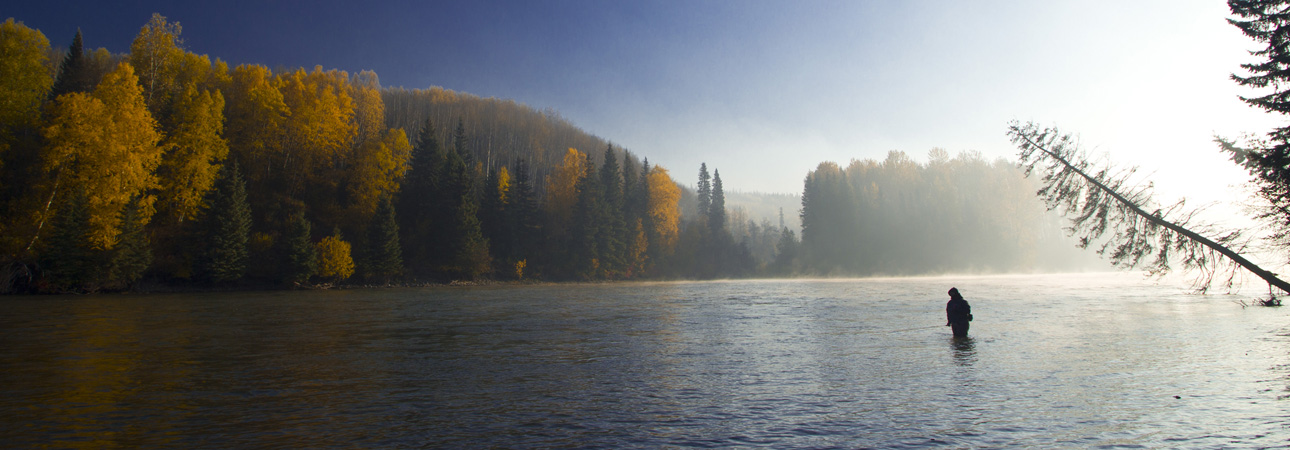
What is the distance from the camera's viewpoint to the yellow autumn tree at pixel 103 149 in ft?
122

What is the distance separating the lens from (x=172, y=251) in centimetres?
4462

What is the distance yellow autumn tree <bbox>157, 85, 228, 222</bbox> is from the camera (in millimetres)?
45719

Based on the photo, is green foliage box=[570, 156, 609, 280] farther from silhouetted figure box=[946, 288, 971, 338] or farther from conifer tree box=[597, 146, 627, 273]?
silhouetted figure box=[946, 288, 971, 338]

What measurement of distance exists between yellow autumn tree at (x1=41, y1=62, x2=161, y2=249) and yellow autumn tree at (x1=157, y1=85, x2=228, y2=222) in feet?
14.0

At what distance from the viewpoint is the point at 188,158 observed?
152 ft

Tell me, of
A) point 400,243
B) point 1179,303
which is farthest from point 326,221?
point 1179,303

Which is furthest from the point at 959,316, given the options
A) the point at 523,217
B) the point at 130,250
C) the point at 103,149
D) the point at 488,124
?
the point at 488,124

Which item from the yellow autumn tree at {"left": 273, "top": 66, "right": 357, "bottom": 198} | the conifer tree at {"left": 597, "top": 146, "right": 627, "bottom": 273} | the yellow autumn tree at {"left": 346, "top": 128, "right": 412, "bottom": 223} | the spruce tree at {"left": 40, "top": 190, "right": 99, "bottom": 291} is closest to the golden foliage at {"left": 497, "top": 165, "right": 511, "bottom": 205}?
the conifer tree at {"left": 597, "top": 146, "right": 627, "bottom": 273}

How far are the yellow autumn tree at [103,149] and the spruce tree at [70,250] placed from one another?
55 cm

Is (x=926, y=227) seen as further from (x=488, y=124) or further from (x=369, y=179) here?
(x=369, y=179)

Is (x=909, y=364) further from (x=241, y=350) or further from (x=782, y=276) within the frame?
(x=782, y=276)

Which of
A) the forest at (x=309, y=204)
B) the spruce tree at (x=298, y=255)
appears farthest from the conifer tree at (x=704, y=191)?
the spruce tree at (x=298, y=255)

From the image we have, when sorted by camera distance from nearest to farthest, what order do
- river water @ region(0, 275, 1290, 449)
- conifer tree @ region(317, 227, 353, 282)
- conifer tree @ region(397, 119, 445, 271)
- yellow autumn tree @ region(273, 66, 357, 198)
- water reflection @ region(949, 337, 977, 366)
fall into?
river water @ region(0, 275, 1290, 449), water reflection @ region(949, 337, 977, 366), conifer tree @ region(317, 227, 353, 282), yellow autumn tree @ region(273, 66, 357, 198), conifer tree @ region(397, 119, 445, 271)

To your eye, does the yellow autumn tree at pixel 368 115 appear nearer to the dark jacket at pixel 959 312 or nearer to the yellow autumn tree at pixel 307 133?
the yellow autumn tree at pixel 307 133
